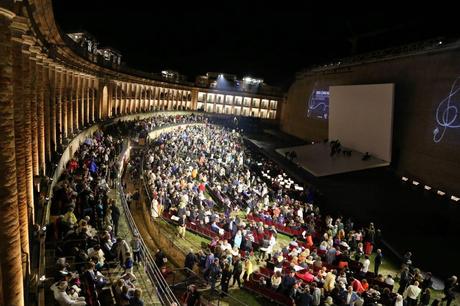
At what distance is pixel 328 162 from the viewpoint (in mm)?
29500

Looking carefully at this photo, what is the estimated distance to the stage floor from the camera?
88.1 ft

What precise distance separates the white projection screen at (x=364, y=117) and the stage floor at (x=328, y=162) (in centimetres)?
84

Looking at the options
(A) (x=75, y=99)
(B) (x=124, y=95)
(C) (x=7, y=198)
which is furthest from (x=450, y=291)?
(B) (x=124, y=95)

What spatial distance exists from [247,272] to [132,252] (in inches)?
186

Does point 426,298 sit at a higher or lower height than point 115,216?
lower

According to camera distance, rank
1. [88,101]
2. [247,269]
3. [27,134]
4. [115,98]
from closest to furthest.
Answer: [27,134] < [247,269] < [88,101] < [115,98]

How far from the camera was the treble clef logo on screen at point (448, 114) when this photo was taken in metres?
20.7

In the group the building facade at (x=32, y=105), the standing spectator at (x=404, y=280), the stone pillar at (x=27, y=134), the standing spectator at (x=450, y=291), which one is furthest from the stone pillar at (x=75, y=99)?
the standing spectator at (x=450, y=291)

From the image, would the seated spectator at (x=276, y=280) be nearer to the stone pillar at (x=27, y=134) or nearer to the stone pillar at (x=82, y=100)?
the stone pillar at (x=27, y=134)

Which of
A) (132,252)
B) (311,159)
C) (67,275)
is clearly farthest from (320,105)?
(67,275)

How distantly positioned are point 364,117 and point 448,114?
7.75 m

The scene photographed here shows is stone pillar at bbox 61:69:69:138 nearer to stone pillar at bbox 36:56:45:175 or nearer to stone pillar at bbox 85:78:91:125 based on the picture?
stone pillar at bbox 36:56:45:175

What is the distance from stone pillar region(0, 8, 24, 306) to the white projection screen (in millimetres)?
24965

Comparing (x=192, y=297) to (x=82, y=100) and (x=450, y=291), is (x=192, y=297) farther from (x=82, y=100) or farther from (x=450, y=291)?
(x=82, y=100)
